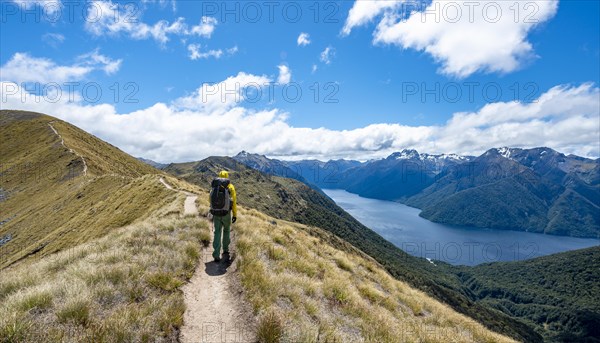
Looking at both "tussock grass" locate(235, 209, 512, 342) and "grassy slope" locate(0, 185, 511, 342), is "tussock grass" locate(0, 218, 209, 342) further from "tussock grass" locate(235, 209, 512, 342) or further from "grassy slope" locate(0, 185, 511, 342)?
"tussock grass" locate(235, 209, 512, 342)

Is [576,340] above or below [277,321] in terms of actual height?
below

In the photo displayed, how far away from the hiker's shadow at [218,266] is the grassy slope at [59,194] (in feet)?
59.3

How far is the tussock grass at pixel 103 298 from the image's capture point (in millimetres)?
6512

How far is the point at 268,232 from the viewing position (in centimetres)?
1775

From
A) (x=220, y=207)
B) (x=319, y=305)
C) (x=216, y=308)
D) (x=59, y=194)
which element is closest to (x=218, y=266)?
(x=220, y=207)

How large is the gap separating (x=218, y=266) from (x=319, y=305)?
16.4 ft

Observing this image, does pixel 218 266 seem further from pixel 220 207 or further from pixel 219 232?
pixel 220 207

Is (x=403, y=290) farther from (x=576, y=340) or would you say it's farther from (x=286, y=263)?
(x=576, y=340)

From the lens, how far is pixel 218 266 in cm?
1276

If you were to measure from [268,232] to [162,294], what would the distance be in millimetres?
8970

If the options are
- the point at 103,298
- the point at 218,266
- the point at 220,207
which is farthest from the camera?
the point at 220,207

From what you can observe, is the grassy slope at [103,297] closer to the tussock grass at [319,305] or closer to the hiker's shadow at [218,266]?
the hiker's shadow at [218,266]

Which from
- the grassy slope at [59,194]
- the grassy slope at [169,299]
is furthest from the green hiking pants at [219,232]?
the grassy slope at [59,194]

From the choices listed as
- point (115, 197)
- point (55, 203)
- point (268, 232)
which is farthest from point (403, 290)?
point (55, 203)
